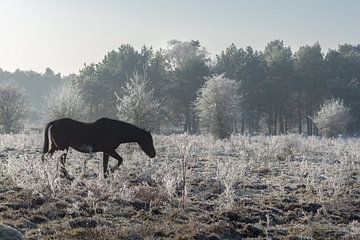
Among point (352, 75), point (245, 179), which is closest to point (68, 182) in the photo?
point (245, 179)

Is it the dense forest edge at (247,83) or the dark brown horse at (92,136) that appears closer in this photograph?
the dark brown horse at (92,136)

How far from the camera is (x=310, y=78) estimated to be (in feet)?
185

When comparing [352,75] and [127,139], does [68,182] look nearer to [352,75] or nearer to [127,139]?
[127,139]

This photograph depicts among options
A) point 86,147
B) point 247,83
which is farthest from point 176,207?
point 247,83

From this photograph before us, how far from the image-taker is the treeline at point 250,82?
5472 centimetres

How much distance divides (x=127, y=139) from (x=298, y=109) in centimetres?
4733

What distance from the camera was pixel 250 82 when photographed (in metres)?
56.8

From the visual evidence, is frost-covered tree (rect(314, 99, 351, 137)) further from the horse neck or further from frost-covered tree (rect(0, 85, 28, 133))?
the horse neck

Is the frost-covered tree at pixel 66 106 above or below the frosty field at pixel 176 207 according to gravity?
above

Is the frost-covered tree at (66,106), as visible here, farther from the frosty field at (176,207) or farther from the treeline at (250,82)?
the treeline at (250,82)

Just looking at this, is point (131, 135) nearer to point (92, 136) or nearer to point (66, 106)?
point (92, 136)

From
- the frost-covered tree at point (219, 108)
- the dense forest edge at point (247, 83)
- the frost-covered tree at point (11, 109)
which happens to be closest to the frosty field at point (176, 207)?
the frost-covered tree at point (219, 108)

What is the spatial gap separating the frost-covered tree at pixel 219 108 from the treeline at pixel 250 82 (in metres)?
19.7

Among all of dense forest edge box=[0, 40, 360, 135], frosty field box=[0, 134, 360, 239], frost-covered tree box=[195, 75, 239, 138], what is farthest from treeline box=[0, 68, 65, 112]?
frosty field box=[0, 134, 360, 239]
